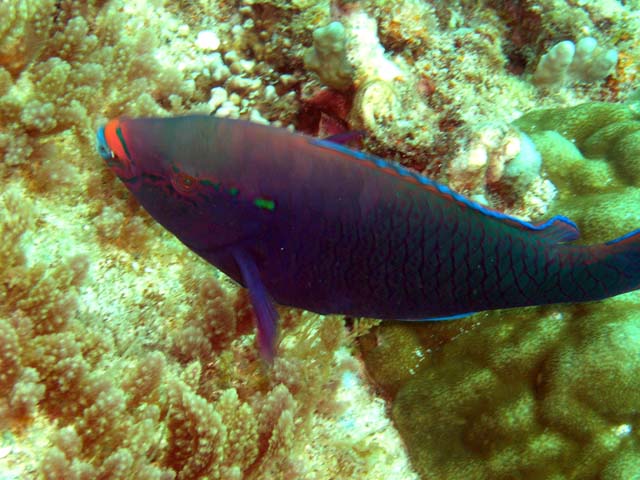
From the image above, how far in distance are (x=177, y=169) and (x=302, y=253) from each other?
593mm

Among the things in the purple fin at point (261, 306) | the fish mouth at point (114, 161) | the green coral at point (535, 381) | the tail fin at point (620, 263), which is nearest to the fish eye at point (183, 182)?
the fish mouth at point (114, 161)

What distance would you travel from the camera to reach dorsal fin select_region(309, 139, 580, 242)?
1855 millimetres

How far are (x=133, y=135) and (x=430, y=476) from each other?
2.99 meters

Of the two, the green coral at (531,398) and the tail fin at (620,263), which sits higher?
the tail fin at (620,263)

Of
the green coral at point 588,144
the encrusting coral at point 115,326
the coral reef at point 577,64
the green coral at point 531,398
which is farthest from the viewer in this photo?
the coral reef at point 577,64

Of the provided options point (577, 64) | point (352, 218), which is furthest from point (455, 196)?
point (577, 64)

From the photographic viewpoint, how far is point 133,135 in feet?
6.22

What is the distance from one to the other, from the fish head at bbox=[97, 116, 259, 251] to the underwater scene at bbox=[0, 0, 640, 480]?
1 cm

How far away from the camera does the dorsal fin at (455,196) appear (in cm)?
186

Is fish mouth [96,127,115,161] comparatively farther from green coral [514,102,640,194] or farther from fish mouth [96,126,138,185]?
green coral [514,102,640,194]

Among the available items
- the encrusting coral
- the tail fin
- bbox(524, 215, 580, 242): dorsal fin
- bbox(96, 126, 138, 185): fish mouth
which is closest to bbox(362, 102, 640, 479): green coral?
the encrusting coral

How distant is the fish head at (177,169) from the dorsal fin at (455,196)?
0.41m

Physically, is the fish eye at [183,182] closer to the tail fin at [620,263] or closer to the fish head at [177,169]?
the fish head at [177,169]

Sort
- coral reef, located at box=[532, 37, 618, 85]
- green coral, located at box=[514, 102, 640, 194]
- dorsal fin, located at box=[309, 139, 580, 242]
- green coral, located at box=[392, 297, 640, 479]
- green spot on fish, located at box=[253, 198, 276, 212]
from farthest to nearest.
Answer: coral reef, located at box=[532, 37, 618, 85] → green coral, located at box=[514, 102, 640, 194] → green coral, located at box=[392, 297, 640, 479] → green spot on fish, located at box=[253, 198, 276, 212] → dorsal fin, located at box=[309, 139, 580, 242]
